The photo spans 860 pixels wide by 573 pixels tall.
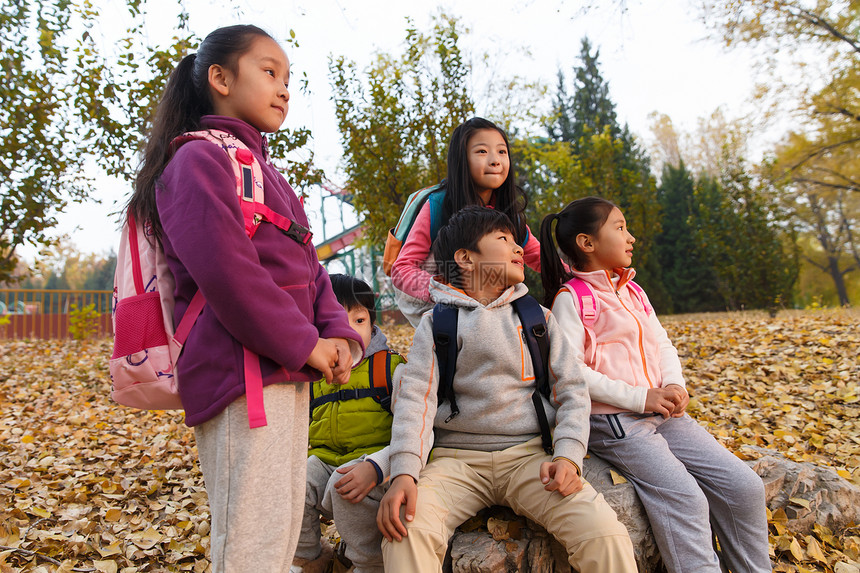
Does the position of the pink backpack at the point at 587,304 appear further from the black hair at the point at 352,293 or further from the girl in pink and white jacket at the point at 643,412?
the black hair at the point at 352,293

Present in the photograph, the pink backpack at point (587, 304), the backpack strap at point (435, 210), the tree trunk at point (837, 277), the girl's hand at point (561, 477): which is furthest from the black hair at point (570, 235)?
the tree trunk at point (837, 277)

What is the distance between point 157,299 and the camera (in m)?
1.36

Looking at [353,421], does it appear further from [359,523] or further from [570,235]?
[570,235]

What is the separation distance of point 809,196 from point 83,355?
948 inches

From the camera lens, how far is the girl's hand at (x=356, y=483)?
6.16 ft

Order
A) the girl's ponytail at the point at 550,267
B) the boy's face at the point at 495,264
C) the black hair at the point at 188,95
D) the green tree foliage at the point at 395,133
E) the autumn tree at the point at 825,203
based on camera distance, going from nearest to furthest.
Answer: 1. the black hair at the point at 188,95
2. the boy's face at the point at 495,264
3. the girl's ponytail at the point at 550,267
4. the green tree foliage at the point at 395,133
5. the autumn tree at the point at 825,203

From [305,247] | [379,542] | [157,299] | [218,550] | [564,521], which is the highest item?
[305,247]

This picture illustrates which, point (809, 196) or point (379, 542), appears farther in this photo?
point (809, 196)

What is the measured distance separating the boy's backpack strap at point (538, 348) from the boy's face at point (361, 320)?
690 mm

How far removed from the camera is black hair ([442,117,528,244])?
98.6 inches

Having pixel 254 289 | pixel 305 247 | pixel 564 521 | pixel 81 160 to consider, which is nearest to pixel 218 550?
pixel 254 289

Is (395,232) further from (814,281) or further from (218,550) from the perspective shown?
(814,281)

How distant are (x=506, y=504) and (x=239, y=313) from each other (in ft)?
4.17

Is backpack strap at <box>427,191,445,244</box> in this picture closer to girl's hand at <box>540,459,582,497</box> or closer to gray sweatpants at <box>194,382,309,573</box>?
girl's hand at <box>540,459,582,497</box>
